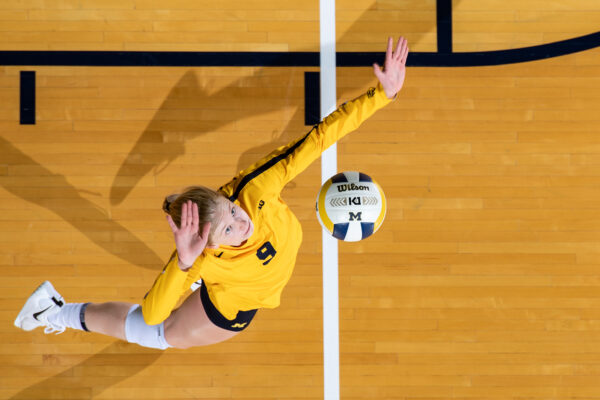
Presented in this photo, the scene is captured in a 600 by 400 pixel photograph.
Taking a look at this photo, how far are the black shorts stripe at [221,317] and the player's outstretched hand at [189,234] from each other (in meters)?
1.00

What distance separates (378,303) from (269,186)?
200cm

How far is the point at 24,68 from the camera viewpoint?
4.38m

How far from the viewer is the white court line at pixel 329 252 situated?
4.37 m

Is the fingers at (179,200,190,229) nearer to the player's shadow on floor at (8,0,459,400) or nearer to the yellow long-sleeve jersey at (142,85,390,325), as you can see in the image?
the yellow long-sleeve jersey at (142,85,390,325)

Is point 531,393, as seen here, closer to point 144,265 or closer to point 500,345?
point 500,345

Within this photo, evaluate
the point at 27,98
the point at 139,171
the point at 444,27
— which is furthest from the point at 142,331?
the point at 444,27

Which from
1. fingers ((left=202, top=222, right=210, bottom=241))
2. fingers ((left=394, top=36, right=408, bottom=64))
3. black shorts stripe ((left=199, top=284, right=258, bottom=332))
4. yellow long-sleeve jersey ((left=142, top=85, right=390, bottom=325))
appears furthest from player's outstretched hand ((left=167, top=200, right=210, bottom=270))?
fingers ((left=394, top=36, right=408, bottom=64))

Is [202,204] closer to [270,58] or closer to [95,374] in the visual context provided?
[270,58]

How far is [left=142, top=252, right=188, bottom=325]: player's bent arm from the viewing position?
2.76 m

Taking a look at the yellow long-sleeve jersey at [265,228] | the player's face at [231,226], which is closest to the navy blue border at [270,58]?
the yellow long-sleeve jersey at [265,228]

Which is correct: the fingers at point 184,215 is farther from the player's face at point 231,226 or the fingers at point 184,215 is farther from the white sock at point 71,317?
the white sock at point 71,317

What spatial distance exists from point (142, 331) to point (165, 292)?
1288 millimetres

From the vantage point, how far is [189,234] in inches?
101

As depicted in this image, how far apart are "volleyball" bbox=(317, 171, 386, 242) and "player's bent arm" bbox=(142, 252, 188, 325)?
A: 1.19 meters
